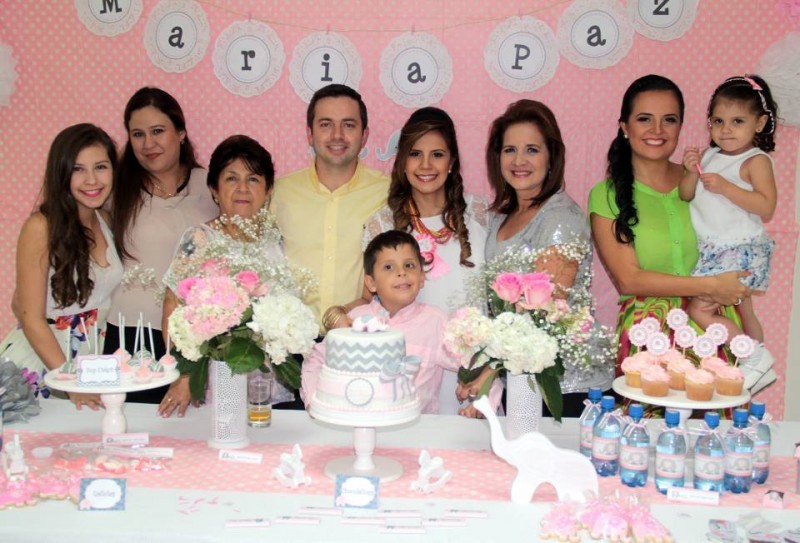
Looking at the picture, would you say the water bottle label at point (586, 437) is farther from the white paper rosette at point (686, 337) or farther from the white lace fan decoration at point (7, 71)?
the white lace fan decoration at point (7, 71)

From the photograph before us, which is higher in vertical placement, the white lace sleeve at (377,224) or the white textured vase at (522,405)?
the white lace sleeve at (377,224)

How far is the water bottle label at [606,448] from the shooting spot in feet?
6.42

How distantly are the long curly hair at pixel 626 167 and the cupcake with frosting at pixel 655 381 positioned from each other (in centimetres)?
100

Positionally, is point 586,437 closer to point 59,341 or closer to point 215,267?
point 215,267

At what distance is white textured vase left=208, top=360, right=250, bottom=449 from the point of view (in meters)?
2.14

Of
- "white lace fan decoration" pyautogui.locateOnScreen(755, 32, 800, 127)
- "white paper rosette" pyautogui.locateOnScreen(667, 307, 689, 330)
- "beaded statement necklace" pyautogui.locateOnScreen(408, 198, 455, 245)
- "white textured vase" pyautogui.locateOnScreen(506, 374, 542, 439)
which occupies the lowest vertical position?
"white textured vase" pyautogui.locateOnScreen(506, 374, 542, 439)

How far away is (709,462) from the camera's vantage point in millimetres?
1825

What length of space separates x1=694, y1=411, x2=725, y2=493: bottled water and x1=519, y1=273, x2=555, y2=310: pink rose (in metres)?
0.49

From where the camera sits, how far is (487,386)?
6.88 feet

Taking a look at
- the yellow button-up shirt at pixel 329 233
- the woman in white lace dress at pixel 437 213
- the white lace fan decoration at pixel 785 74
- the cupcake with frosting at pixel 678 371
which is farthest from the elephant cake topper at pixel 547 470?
the white lace fan decoration at pixel 785 74

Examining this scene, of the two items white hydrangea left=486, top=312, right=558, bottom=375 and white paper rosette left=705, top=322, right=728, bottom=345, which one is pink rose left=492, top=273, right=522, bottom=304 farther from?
white paper rosette left=705, top=322, right=728, bottom=345

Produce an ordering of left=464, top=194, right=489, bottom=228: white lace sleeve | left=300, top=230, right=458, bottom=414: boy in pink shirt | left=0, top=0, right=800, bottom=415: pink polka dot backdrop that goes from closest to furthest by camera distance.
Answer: left=300, top=230, right=458, bottom=414: boy in pink shirt
left=464, top=194, right=489, bottom=228: white lace sleeve
left=0, top=0, right=800, bottom=415: pink polka dot backdrop

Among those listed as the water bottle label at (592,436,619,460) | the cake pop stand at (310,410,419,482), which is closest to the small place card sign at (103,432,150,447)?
the cake pop stand at (310,410,419,482)

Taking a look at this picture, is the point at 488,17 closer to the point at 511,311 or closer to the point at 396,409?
the point at 511,311
